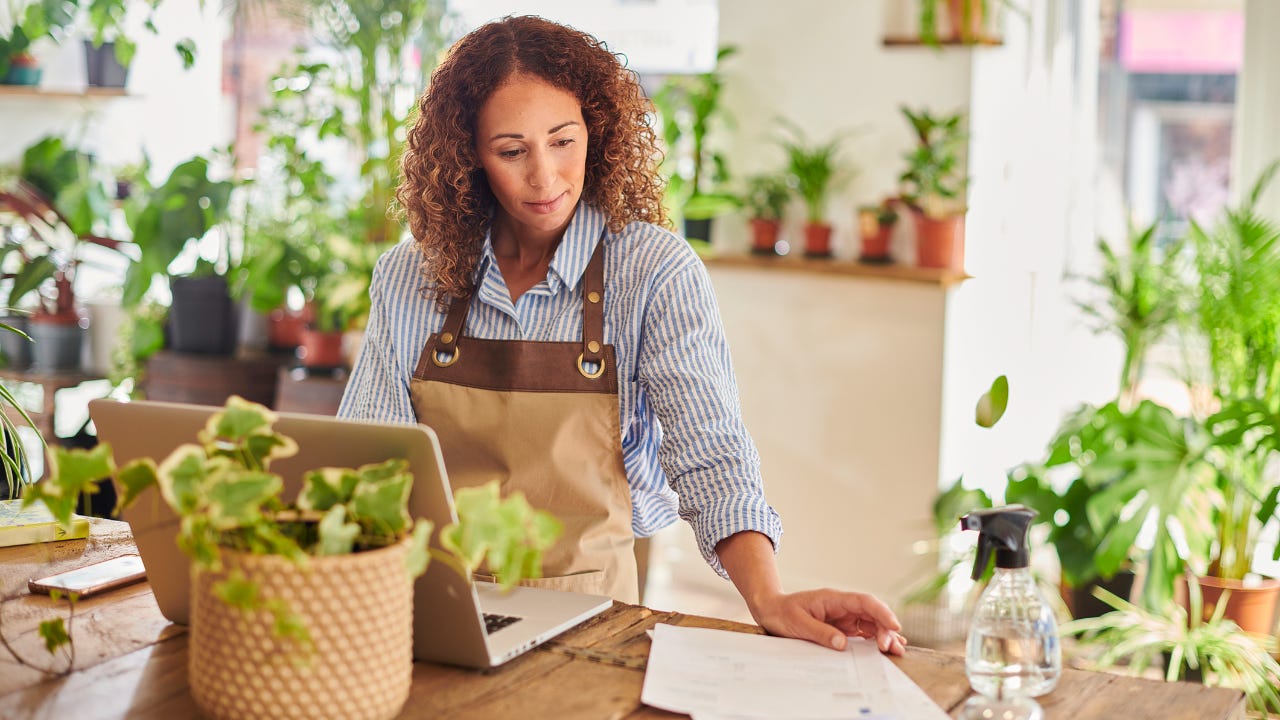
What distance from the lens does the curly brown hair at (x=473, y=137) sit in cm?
178

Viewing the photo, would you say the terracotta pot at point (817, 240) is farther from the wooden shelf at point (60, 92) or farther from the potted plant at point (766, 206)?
the wooden shelf at point (60, 92)

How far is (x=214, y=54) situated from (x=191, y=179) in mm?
1234

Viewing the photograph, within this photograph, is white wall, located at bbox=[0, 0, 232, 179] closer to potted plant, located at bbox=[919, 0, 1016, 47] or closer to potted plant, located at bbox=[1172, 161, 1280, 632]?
potted plant, located at bbox=[919, 0, 1016, 47]

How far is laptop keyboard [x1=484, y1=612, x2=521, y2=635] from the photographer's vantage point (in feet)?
4.42

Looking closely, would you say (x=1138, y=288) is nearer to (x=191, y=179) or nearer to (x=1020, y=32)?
(x=1020, y=32)

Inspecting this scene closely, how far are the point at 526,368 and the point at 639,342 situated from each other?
16 centimetres

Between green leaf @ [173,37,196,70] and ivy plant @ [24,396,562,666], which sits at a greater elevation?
green leaf @ [173,37,196,70]

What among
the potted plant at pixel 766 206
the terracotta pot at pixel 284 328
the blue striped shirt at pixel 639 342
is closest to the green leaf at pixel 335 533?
the blue striped shirt at pixel 639 342

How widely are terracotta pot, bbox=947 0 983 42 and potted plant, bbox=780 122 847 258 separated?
0.45 m

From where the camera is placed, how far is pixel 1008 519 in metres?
1.20

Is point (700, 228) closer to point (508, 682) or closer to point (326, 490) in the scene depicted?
point (508, 682)

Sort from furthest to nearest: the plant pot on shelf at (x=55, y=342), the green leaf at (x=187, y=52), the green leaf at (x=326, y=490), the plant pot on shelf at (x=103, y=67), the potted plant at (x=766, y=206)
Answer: the plant pot on shelf at (x=103, y=67), the potted plant at (x=766, y=206), the plant pot on shelf at (x=55, y=342), the green leaf at (x=187, y=52), the green leaf at (x=326, y=490)

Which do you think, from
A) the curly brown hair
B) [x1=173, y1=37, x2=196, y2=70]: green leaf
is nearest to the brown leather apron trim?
the curly brown hair

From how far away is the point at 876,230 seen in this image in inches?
144
